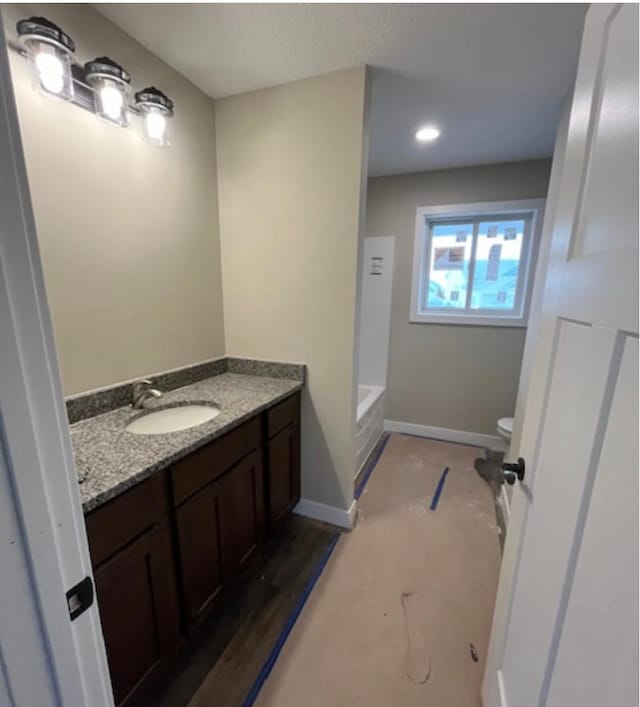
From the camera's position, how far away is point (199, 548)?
1.27 m

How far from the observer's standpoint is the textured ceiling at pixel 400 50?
1.24m

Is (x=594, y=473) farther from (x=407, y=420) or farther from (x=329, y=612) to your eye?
(x=407, y=420)

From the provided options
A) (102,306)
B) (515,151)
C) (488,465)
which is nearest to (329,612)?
(102,306)

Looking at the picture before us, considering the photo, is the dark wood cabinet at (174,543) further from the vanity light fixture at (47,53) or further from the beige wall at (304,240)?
the vanity light fixture at (47,53)

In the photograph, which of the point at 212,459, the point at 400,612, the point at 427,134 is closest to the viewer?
the point at 212,459

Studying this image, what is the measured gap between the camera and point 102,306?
1375 millimetres

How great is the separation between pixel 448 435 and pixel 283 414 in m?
2.04

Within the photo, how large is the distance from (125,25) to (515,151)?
98.2 inches

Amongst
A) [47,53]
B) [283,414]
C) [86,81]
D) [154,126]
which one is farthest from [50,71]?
[283,414]

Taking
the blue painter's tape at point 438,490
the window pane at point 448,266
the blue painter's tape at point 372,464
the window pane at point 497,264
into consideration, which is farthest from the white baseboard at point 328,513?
the window pane at point 497,264

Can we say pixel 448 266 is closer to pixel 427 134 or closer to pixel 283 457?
pixel 427 134

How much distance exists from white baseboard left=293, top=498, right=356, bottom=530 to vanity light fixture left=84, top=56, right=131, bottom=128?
2.21 meters

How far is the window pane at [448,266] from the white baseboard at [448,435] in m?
1.19

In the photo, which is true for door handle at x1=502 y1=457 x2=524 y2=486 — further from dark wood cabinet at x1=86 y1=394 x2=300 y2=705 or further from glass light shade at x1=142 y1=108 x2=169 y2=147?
glass light shade at x1=142 y1=108 x2=169 y2=147
